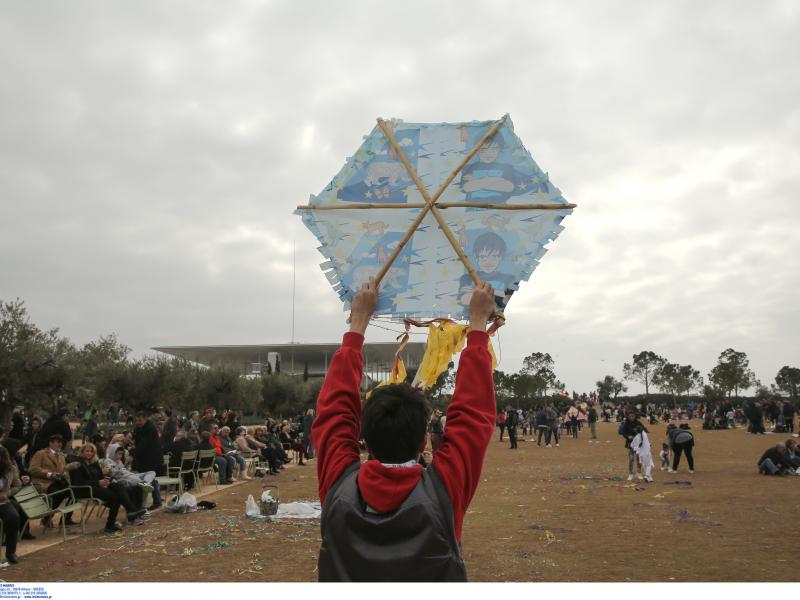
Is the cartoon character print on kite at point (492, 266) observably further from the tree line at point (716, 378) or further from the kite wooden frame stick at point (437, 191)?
the tree line at point (716, 378)

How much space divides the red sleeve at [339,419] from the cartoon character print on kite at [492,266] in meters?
0.81

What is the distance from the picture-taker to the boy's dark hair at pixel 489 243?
122 inches

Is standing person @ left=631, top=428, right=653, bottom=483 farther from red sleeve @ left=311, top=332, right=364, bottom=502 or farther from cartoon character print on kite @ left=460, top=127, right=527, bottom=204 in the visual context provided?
red sleeve @ left=311, top=332, right=364, bottom=502

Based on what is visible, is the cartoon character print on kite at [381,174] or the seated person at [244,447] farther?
the seated person at [244,447]

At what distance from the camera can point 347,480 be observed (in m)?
1.99

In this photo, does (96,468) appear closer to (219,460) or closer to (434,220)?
(219,460)

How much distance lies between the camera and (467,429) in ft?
6.91

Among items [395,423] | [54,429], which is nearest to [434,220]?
[395,423]

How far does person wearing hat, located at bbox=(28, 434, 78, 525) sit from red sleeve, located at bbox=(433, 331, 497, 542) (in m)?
9.86

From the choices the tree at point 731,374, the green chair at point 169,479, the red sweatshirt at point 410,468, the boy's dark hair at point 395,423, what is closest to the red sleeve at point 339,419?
the red sweatshirt at point 410,468

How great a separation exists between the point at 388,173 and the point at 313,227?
46cm

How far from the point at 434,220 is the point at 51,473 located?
9561 millimetres

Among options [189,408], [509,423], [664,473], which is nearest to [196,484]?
[664,473]

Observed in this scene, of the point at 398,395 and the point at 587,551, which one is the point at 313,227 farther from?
the point at 587,551
